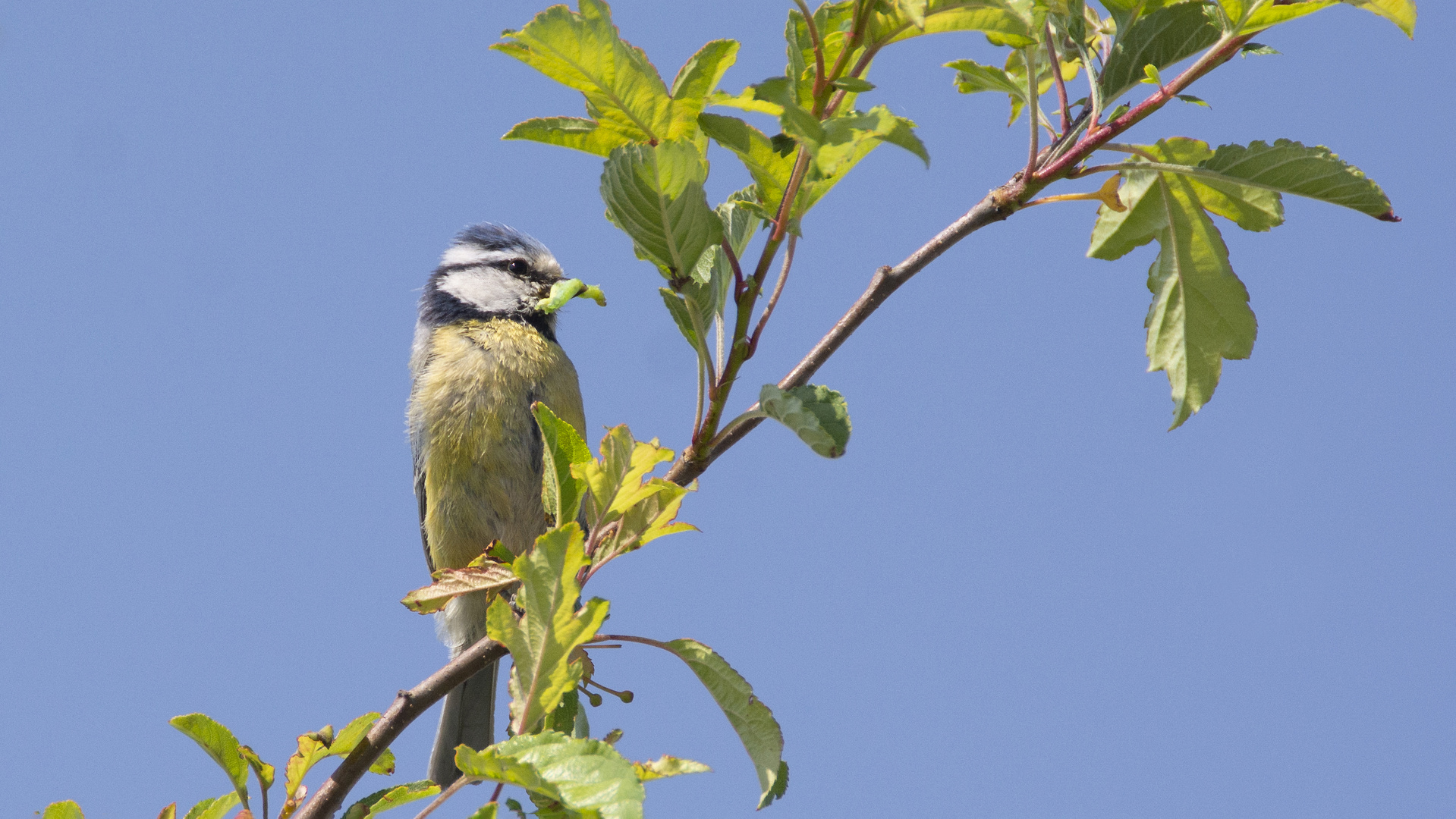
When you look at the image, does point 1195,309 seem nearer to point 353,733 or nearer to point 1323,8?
point 1323,8

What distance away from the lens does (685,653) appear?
230cm

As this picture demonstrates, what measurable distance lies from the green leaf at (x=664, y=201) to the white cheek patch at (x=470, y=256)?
463 centimetres

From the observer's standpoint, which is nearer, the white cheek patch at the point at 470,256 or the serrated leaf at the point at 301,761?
the serrated leaf at the point at 301,761

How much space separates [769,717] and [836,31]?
130 cm

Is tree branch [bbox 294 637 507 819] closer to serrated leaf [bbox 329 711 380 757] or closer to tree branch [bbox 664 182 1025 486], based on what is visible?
serrated leaf [bbox 329 711 380 757]

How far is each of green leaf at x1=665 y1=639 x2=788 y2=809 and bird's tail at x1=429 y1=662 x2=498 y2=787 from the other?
2.91 m

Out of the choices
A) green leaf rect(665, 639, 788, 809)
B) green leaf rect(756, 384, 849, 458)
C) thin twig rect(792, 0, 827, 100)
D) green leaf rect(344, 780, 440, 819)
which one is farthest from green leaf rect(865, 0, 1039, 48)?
green leaf rect(344, 780, 440, 819)

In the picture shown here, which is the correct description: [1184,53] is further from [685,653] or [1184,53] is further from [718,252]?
[685,653]

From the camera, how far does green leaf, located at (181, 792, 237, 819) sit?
2.47 metres

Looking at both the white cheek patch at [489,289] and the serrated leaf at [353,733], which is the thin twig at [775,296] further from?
the white cheek patch at [489,289]

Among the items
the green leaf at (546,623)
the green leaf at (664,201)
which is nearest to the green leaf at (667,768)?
the green leaf at (546,623)

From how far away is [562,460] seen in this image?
2250mm

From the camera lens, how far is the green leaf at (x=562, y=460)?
2.23 m

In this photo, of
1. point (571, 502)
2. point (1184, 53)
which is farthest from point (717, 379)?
point (1184, 53)
